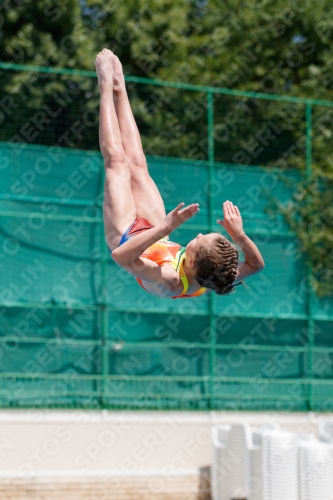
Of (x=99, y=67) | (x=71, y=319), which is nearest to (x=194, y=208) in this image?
(x=99, y=67)

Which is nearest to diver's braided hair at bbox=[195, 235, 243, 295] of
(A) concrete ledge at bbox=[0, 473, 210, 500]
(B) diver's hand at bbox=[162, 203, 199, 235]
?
(B) diver's hand at bbox=[162, 203, 199, 235]

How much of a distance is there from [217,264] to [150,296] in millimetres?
4601

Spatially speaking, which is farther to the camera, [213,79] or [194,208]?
[213,79]

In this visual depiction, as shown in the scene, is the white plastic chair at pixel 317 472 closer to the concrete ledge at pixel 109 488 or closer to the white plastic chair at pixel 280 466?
the white plastic chair at pixel 280 466

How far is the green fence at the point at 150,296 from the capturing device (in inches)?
348

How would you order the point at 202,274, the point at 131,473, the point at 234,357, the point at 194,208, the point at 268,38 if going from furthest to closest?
the point at 268,38 → the point at 234,357 → the point at 131,473 → the point at 202,274 → the point at 194,208

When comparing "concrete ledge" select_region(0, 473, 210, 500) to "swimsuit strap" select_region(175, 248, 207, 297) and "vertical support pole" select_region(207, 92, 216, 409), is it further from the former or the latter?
"swimsuit strap" select_region(175, 248, 207, 297)

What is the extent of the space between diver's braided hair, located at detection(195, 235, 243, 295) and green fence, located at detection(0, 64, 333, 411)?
435 centimetres

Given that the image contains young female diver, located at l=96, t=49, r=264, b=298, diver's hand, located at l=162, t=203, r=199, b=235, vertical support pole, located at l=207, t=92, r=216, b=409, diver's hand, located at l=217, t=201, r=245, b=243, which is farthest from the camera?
vertical support pole, located at l=207, t=92, r=216, b=409

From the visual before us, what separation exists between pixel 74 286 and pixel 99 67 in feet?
12.9

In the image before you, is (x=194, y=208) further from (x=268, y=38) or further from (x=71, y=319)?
(x=268, y=38)

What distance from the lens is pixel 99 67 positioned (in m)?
5.47

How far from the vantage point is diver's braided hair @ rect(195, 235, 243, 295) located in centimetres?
467

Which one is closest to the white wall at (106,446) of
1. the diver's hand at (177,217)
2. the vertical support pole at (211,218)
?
the vertical support pole at (211,218)
